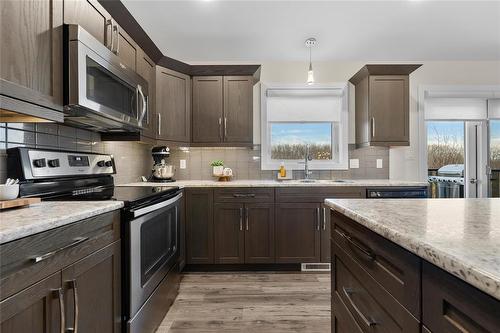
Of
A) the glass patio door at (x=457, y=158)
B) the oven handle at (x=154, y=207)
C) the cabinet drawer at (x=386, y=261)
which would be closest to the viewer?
the cabinet drawer at (x=386, y=261)

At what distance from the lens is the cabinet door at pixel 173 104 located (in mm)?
2800

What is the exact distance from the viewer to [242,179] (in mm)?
3348

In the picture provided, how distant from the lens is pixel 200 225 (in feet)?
8.98

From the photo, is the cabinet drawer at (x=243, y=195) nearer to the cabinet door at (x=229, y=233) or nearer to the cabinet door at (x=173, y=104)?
the cabinet door at (x=229, y=233)

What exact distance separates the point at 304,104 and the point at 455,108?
2068mm

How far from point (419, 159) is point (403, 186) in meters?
0.91

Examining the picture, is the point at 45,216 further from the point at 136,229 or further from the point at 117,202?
the point at 136,229

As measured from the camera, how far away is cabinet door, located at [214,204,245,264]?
→ 274 centimetres

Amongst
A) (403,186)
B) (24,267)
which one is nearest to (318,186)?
(403,186)

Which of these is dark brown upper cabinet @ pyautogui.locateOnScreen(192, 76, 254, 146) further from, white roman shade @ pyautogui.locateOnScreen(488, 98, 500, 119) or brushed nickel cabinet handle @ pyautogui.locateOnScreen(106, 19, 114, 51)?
white roman shade @ pyautogui.locateOnScreen(488, 98, 500, 119)

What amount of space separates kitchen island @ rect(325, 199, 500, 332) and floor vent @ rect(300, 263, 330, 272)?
1.58 m

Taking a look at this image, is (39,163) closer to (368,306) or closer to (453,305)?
(368,306)

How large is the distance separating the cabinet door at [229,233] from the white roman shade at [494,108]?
3.61m

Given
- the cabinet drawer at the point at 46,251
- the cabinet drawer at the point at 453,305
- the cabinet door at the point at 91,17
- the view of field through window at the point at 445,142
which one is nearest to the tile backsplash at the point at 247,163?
the view of field through window at the point at 445,142
